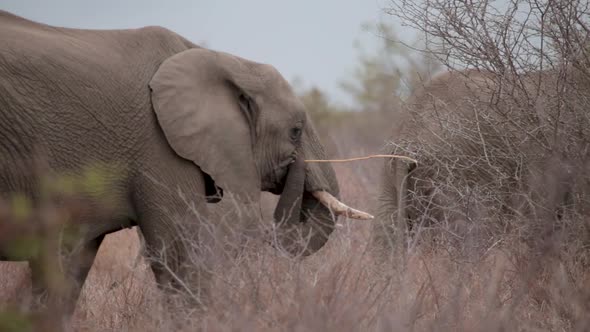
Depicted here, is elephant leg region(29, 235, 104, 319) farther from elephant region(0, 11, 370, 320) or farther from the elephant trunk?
the elephant trunk

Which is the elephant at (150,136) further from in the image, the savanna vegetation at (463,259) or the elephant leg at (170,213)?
the savanna vegetation at (463,259)

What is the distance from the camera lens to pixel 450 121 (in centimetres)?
561

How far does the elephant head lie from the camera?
16.6 feet

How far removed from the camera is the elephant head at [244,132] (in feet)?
16.6

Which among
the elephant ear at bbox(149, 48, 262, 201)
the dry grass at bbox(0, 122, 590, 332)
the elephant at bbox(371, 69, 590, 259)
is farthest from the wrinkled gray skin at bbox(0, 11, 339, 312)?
the elephant at bbox(371, 69, 590, 259)

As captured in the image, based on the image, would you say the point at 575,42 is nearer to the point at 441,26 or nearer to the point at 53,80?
the point at 441,26

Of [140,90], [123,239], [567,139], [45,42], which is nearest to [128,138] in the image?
[140,90]

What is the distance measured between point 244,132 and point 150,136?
1.75 ft

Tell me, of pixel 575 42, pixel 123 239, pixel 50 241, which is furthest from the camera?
pixel 123 239

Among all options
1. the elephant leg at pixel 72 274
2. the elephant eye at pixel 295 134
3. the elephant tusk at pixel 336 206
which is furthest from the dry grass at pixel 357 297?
the elephant eye at pixel 295 134

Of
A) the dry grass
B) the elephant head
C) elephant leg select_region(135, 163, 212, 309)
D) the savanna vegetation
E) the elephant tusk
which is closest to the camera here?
the dry grass

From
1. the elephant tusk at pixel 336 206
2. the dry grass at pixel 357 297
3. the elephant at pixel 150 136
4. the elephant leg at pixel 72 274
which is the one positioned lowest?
the elephant leg at pixel 72 274

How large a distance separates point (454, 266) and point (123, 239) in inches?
151

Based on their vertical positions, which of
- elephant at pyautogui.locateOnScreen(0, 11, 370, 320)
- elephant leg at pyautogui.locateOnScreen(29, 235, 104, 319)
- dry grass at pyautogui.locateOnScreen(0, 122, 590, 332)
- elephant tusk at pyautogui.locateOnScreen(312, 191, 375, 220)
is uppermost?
elephant at pyautogui.locateOnScreen(0, 11, 370, 320)
